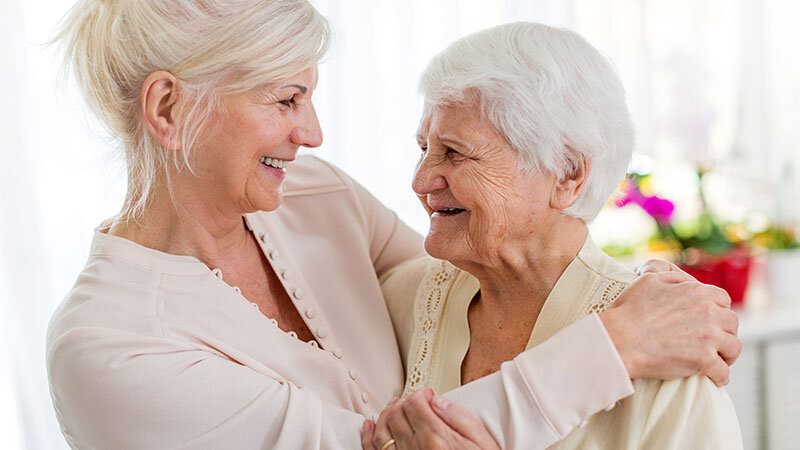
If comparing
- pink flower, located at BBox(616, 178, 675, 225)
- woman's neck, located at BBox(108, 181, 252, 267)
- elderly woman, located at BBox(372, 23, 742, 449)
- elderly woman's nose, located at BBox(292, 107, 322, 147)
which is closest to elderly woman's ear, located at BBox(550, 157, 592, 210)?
elderly woman, located at BBox(372, 23, 742, 449)

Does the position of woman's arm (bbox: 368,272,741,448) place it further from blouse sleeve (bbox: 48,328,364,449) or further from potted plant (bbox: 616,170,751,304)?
potted plant (bbox: 616,170,751,304)

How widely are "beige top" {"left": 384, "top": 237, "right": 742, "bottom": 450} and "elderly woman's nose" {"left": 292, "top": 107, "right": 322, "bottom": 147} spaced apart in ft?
1.33

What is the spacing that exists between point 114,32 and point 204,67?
18 centimetres

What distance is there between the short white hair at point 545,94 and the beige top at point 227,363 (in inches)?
12.9

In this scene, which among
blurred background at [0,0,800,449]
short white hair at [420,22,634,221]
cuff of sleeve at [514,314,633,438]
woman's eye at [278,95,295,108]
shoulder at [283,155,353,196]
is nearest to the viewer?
cuff of sleeve at [514,314,633,438]

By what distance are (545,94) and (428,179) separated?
0.27 metres

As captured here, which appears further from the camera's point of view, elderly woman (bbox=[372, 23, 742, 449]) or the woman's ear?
the woman's ear

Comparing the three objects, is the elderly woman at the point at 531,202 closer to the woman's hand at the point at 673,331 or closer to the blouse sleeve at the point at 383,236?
the woman's hand at the point at 673,331

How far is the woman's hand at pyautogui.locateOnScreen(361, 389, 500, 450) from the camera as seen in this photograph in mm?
1260

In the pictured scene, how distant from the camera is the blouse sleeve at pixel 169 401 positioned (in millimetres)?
1296

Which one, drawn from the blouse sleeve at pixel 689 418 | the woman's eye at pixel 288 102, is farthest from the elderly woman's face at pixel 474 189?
the blouse sleeve at pixel 689 418

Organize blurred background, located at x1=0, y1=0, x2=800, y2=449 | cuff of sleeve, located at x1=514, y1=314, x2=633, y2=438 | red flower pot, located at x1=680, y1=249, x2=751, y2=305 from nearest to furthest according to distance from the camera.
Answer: cuff of sleeve, located at x1=514, y1=314, x2=633, y2=438 < blurred background, located at x1=0, y1=0, x2=800, y2=449 < red flower pot, located at x1=680, y1=249, x2=751, y2=305

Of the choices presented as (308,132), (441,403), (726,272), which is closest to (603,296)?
(441,403)

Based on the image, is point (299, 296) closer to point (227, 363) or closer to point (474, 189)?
point (227, 363)
